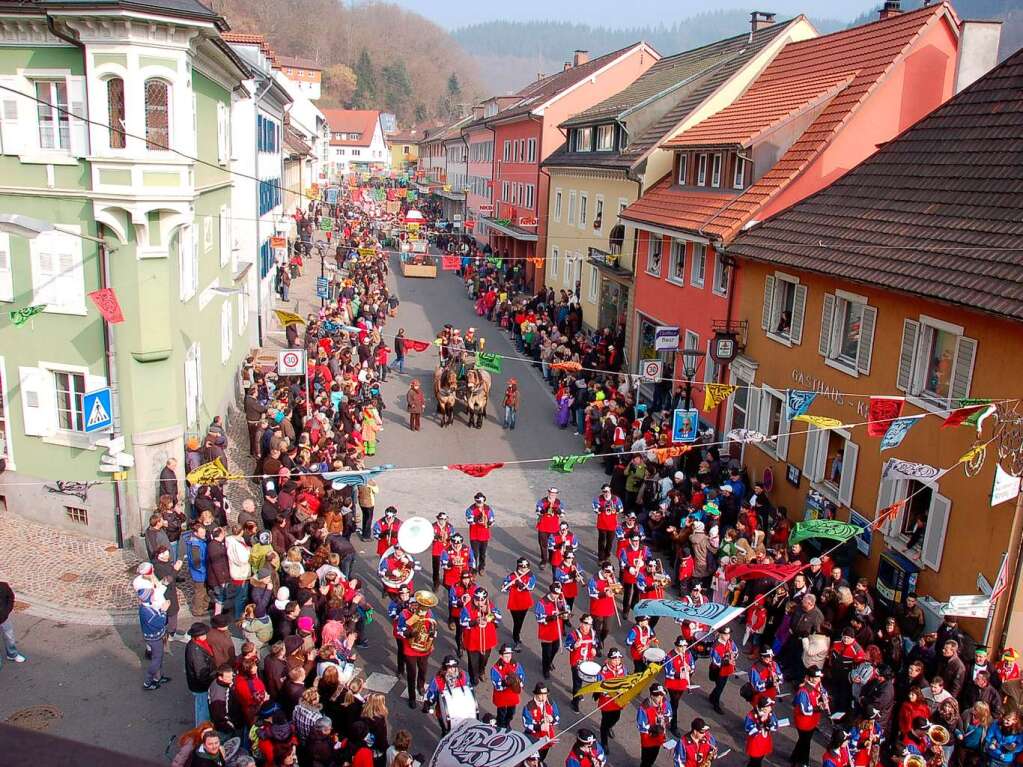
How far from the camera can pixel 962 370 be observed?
41.7 feet

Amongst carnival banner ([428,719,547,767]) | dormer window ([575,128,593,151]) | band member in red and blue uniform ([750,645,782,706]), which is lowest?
band member in red and blue uniform ([750,645,782,706])

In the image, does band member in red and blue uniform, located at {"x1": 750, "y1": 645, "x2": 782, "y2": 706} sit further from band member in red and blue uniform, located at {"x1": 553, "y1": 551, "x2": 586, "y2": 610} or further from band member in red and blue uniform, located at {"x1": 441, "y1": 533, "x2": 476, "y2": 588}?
band member in red and blue uniform, located at {"x1": 441, "y1": 533, "x2": 476, "y2": 588}

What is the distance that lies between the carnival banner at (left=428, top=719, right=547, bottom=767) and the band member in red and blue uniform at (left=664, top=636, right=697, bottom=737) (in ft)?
9.99

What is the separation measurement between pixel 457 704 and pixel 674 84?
1019 inches

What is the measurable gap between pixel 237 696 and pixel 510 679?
10.6 ft

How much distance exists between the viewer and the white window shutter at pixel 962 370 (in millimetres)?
12531

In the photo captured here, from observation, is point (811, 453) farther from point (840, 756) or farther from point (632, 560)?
point (840, 756)

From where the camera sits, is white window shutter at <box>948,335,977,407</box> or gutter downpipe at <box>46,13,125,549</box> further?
gutter downpipe at <box>46,13,125,549</box>

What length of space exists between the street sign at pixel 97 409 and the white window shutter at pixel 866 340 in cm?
1312

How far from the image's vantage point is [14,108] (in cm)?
1477

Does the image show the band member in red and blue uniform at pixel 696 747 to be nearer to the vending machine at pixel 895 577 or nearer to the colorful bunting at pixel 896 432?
the colorful bunting at pixel 896 432

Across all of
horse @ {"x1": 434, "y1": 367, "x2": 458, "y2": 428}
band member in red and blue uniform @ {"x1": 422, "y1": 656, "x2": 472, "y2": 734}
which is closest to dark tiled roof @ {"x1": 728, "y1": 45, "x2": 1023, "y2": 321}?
band member in red and blue uniform @ {"x1": 422, "y1": 656, "x2": 472, "y2": 734}

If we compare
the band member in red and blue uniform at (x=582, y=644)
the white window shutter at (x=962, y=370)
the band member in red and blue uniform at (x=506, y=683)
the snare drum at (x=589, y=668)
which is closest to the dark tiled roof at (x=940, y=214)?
the white window shutter at (x=962, y=370)

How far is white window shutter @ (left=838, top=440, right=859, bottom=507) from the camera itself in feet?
50.1
